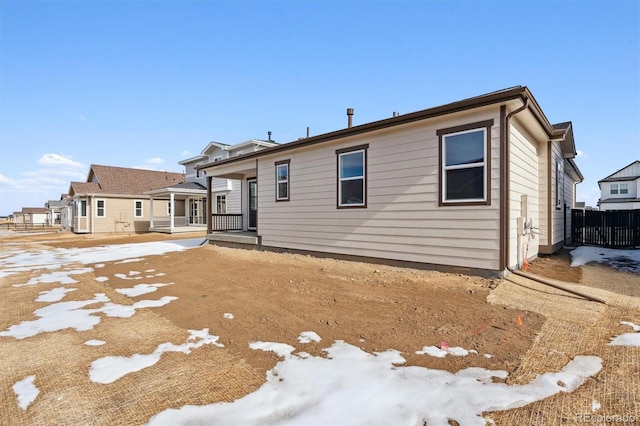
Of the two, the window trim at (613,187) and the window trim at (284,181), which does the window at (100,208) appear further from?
the window trim at (613,187)

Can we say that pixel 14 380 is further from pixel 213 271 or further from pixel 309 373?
pixel 213 271

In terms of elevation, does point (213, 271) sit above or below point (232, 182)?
below

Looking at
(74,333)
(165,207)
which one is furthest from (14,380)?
(165,207)

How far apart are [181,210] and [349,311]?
23157 mm

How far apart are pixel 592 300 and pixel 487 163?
2.64 metres

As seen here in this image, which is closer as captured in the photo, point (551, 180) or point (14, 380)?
point (14, 380)

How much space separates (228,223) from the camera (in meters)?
14.4

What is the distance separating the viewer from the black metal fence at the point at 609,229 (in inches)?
368

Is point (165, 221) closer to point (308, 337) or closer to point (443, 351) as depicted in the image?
point (308, 337)

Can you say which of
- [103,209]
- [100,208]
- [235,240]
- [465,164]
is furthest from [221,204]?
[465,164]

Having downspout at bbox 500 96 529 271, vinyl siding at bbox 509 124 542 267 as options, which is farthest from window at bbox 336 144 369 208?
vinyl siding at bbox 509 124 542 267

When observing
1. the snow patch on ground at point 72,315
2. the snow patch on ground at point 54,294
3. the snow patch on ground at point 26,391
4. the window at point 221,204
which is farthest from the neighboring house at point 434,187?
the window at point 221,204

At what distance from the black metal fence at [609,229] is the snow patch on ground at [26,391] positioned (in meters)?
13.5

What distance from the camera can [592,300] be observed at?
4332mm
